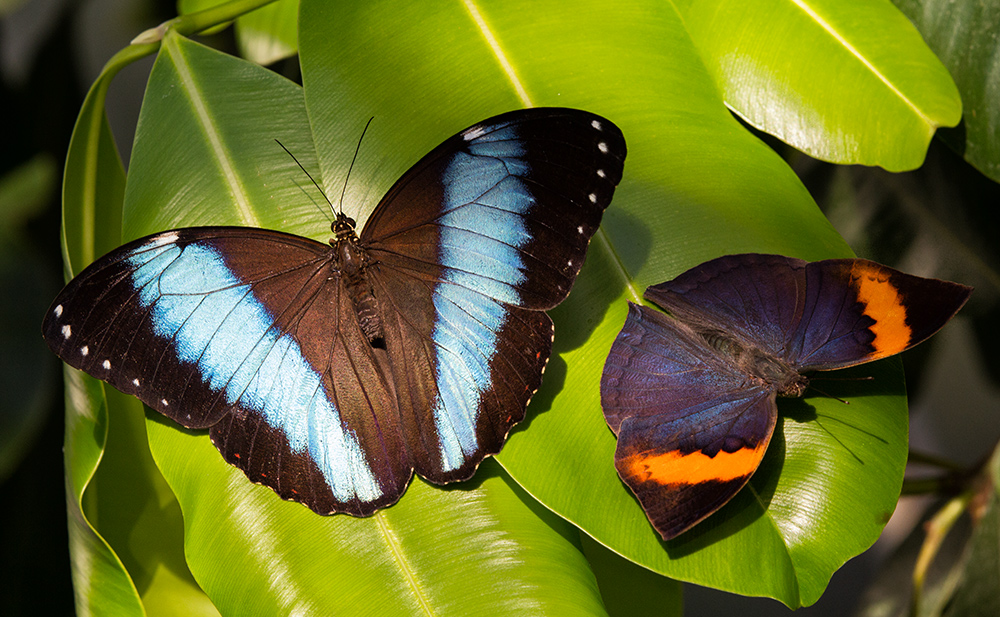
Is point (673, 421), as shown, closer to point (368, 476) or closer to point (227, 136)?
point (368, 476)

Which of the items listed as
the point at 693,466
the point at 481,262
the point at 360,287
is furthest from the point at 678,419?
the point at 360,287

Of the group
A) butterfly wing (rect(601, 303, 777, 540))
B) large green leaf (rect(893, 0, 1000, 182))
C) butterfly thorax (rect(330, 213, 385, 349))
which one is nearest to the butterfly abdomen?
butterfly thorax (rect(330, 213, 385, 349))

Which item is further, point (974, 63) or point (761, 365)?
point (974, 63)

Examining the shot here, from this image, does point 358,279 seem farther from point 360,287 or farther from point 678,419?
point 678,419

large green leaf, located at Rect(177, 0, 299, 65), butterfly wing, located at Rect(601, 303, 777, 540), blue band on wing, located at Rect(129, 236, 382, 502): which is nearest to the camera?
butterfly wing, located at Rect(601, 303, 777, 540)

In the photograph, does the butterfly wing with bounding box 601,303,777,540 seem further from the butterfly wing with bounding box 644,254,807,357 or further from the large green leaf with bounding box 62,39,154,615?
the large green leaf with bounding box 62,39,154,615

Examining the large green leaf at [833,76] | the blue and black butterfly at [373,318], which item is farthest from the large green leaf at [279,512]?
the large green leaf at [833,76]

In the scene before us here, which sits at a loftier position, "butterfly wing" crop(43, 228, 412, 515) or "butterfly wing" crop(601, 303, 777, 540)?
"butterfly wing" crop(43, 228, 412, 515)

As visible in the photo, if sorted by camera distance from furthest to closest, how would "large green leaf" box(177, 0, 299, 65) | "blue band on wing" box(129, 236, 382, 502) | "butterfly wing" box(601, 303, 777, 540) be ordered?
"large green leaf" box(177, 0, 299, 65) → "blue band on wing" box(129, 236, 382, 502) → "butterfly wing" box(601, 303, 777, 540)
